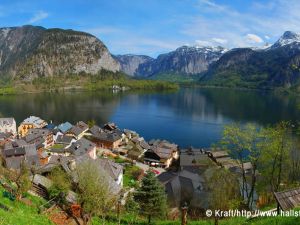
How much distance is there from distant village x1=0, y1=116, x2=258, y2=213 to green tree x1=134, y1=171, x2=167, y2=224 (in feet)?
24.1

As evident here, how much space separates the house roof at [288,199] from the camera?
18.1 m

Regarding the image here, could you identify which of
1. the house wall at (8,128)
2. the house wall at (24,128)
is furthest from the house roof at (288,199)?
the house wall at (24,128)

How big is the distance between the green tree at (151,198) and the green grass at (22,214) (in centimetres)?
1074

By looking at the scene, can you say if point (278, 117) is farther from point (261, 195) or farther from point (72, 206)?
point (72, 206)

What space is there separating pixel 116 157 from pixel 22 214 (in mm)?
60202

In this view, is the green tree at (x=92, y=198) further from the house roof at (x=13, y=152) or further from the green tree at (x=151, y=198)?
the house roof at (x=13, y=152)

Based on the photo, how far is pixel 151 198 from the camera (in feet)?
117

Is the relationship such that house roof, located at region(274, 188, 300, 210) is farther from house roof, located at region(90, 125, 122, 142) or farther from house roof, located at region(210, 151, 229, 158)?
house roof, located at region(90, 125, 122, 142)

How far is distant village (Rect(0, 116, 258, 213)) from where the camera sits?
4993 centimetres

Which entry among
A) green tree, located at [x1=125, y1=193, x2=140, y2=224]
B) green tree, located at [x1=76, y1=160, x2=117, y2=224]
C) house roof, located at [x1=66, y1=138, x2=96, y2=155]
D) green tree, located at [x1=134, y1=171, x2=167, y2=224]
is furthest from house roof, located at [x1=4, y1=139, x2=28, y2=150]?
green tree, located at [x1=125, y1=193, x2=140, y2=224]

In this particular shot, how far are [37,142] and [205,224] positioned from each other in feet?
218

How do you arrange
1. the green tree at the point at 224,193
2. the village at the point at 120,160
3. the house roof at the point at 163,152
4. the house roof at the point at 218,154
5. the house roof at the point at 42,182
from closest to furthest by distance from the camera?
the green tree at the point at 224,193 < the house roof at the point at 42,182 < the village at the point at 120,160 < the house roof at the point at 163,152 < the house roof at the point at 218,154

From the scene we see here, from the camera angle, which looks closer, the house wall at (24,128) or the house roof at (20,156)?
the house roof at (20,156)

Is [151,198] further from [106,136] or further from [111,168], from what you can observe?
[106,136]
